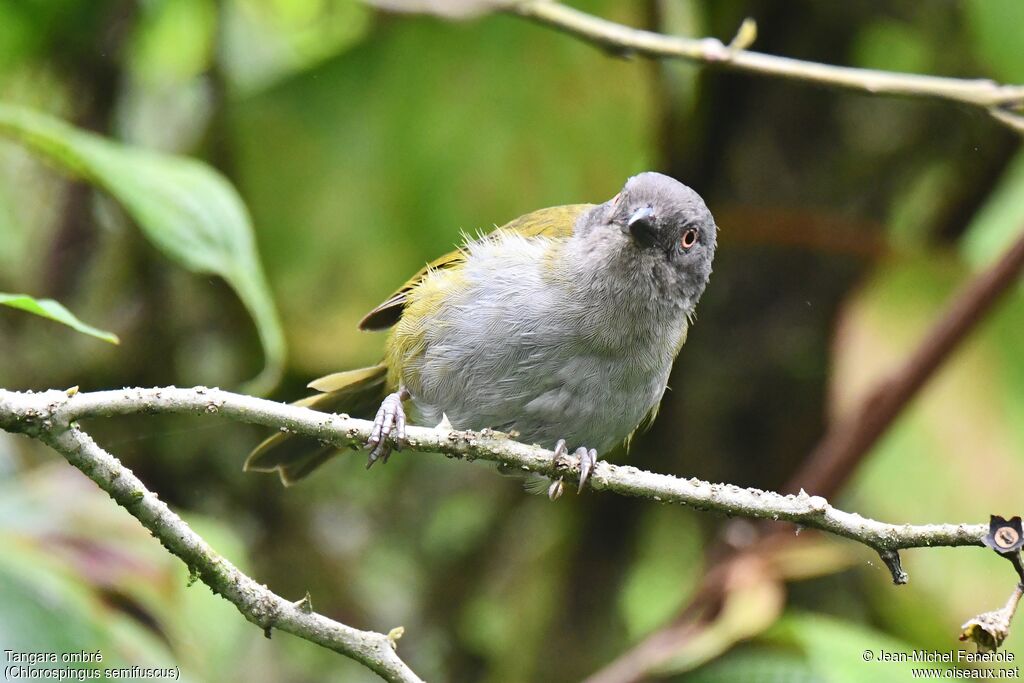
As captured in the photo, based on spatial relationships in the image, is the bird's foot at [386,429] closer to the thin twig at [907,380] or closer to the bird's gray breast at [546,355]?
the bird's gray breast at [546,355]

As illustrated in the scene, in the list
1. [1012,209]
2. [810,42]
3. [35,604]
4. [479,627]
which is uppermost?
[810,42]

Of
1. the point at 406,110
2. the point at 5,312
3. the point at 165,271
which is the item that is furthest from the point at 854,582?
the point at 5,312

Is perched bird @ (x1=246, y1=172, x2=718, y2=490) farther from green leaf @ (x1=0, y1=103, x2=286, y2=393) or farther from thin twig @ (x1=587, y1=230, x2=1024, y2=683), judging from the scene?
thin twig @ (x1=587, y1=230, x2=1024, y2=683)

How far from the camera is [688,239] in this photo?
3.57 m

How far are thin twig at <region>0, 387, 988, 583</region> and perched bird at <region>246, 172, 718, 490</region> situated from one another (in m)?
0.93

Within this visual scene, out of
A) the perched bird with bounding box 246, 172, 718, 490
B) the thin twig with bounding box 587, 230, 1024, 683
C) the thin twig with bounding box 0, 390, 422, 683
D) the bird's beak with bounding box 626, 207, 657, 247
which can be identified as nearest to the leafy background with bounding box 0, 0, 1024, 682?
the thin twig with bounding box 587, 230, 1024, 683

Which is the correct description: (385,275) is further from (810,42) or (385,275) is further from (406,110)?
(810,42)

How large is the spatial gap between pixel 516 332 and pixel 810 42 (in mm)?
2665

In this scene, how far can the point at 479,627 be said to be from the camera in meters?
5.16

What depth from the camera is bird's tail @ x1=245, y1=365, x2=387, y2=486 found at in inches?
146

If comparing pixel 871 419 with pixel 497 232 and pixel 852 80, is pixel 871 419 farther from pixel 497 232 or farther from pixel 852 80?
pixel 497 232

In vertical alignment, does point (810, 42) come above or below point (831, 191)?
above

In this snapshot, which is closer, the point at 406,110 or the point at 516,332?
the point at 516,332

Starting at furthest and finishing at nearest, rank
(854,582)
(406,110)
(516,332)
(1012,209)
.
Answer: (854,582) → (406,110) → (1012,209) → (516,332)
